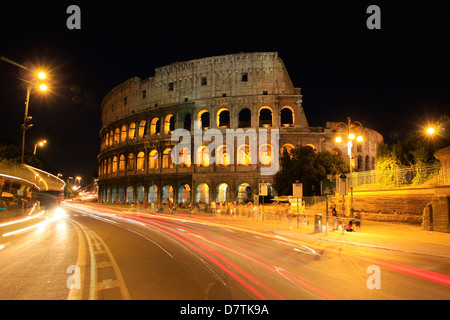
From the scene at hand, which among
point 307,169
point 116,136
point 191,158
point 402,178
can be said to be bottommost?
point 402,178

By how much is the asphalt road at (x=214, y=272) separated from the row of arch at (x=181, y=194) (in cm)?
3192

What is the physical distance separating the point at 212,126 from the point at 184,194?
495 inches

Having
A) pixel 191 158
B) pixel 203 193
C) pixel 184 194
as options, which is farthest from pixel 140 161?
pixel 203 193

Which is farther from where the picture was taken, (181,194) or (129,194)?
(129,194)

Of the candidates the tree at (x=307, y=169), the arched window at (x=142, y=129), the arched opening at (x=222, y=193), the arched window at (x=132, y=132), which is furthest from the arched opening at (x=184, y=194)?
the tree at (x=307, y=169)

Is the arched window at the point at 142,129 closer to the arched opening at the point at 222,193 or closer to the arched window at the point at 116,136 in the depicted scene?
the arched window at the point at 116,136

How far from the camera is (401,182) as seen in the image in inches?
787

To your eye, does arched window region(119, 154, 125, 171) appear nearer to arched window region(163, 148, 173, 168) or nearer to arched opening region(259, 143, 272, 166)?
arched window region(163, 148, 173, 168)

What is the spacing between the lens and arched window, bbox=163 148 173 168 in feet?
155

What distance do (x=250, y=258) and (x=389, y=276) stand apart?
134 inches

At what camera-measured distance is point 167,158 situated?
48.4 metres

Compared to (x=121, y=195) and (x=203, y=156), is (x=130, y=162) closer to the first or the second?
(x=121, y=195)

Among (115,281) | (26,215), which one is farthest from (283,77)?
(115,281)
